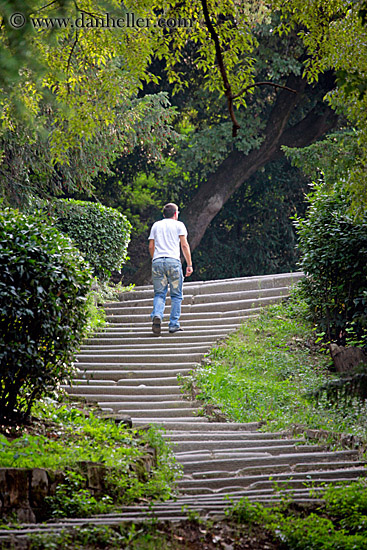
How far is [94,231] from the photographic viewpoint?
1424 centimetres

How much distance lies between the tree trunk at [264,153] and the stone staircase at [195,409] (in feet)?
19.0

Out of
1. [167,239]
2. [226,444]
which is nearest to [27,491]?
[226,444]

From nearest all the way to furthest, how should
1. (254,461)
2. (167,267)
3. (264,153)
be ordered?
1. (254,461)
2. (167,267)
3. (264,153)

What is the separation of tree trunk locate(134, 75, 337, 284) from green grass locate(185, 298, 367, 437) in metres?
8.22

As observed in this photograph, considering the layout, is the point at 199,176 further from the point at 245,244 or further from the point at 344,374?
the point at 344,374

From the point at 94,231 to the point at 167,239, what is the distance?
3868 mm

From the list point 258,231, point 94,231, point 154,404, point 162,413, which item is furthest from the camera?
point 258,231

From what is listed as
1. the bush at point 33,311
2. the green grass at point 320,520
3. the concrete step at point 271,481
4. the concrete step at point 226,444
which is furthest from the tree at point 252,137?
the green grass at point 320,520

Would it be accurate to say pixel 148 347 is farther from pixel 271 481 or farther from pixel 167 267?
pixel 271 481

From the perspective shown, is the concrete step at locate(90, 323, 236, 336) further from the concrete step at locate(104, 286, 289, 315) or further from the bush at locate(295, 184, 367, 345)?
the bush at locate(295, 184, 367, 345)

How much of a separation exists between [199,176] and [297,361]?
41.8 feet

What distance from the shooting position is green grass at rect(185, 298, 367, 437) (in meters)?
7.61

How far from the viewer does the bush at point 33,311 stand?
6523 mm

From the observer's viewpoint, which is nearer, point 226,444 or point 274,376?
point 226,444
